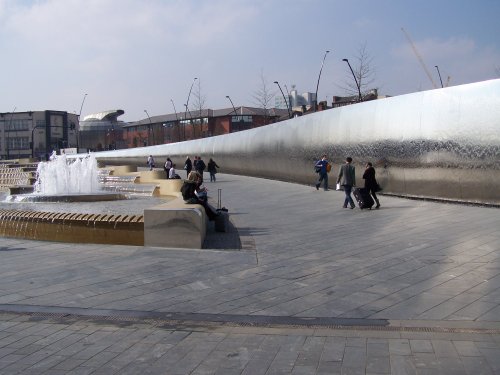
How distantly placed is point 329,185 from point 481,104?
27.5ft

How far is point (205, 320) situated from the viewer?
5.93 metres

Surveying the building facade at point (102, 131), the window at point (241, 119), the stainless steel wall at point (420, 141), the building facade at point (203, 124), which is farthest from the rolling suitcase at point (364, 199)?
the building facade at point (102, 131)

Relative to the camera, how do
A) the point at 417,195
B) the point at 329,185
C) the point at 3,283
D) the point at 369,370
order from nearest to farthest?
the point at 369,370 < the point at 3,283 < the point at 417,195 < the point at 329,185

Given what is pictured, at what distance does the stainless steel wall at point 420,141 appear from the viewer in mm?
14422

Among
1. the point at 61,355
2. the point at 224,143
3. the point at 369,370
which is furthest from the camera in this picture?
the point at 224,143

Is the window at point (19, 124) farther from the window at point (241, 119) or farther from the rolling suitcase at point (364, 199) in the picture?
the rolling suitcase at point (364, 199)

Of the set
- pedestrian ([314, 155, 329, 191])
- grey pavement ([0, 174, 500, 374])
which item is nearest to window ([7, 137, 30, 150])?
pedestrian ([314, 155, 329, 191])

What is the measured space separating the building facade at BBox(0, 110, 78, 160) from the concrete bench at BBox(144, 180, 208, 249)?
97.7 metres

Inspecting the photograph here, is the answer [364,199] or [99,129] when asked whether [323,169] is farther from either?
[99,129]

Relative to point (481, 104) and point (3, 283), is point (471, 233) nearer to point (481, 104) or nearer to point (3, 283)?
point (481, 104)

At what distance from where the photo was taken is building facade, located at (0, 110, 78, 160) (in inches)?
4065

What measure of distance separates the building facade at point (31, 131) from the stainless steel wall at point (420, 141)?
3454 inches

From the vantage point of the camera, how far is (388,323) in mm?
5652

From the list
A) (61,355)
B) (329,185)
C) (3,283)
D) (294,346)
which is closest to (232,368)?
(294,346)
